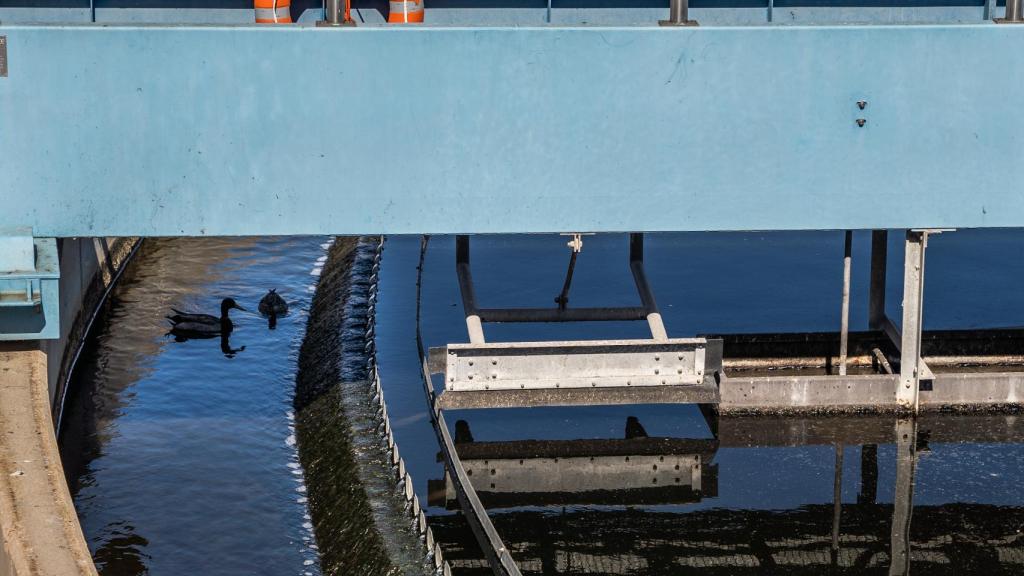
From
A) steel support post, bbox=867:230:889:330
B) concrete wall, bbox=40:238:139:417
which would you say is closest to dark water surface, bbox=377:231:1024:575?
steel support post, bbox=867:230:889:330

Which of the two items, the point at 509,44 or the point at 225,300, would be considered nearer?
the point at 509,44

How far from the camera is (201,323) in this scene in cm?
2562

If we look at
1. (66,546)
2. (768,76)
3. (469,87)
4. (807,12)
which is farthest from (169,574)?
(807,12)

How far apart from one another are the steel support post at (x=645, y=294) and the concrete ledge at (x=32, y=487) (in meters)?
8.94

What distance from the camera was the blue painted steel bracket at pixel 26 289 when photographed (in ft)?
52.4

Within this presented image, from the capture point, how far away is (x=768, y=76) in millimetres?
17375

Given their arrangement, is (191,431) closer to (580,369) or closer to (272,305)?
(272,305)

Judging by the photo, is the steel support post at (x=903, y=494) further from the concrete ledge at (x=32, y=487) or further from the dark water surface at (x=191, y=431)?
the concrete ledge at (x=32, y=487)

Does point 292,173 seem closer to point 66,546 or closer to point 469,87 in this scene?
point 469,87

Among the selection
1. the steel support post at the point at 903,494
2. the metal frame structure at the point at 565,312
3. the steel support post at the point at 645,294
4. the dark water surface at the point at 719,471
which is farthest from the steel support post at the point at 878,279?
the metal frame structure at the point at 565,312

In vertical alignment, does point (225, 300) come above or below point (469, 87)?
below

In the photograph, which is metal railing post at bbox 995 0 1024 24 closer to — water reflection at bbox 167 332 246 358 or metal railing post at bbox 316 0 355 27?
metal railing post at bbox 316 0 355 27

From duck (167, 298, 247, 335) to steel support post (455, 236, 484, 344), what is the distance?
5.96m

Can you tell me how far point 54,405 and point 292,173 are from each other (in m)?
5.92
